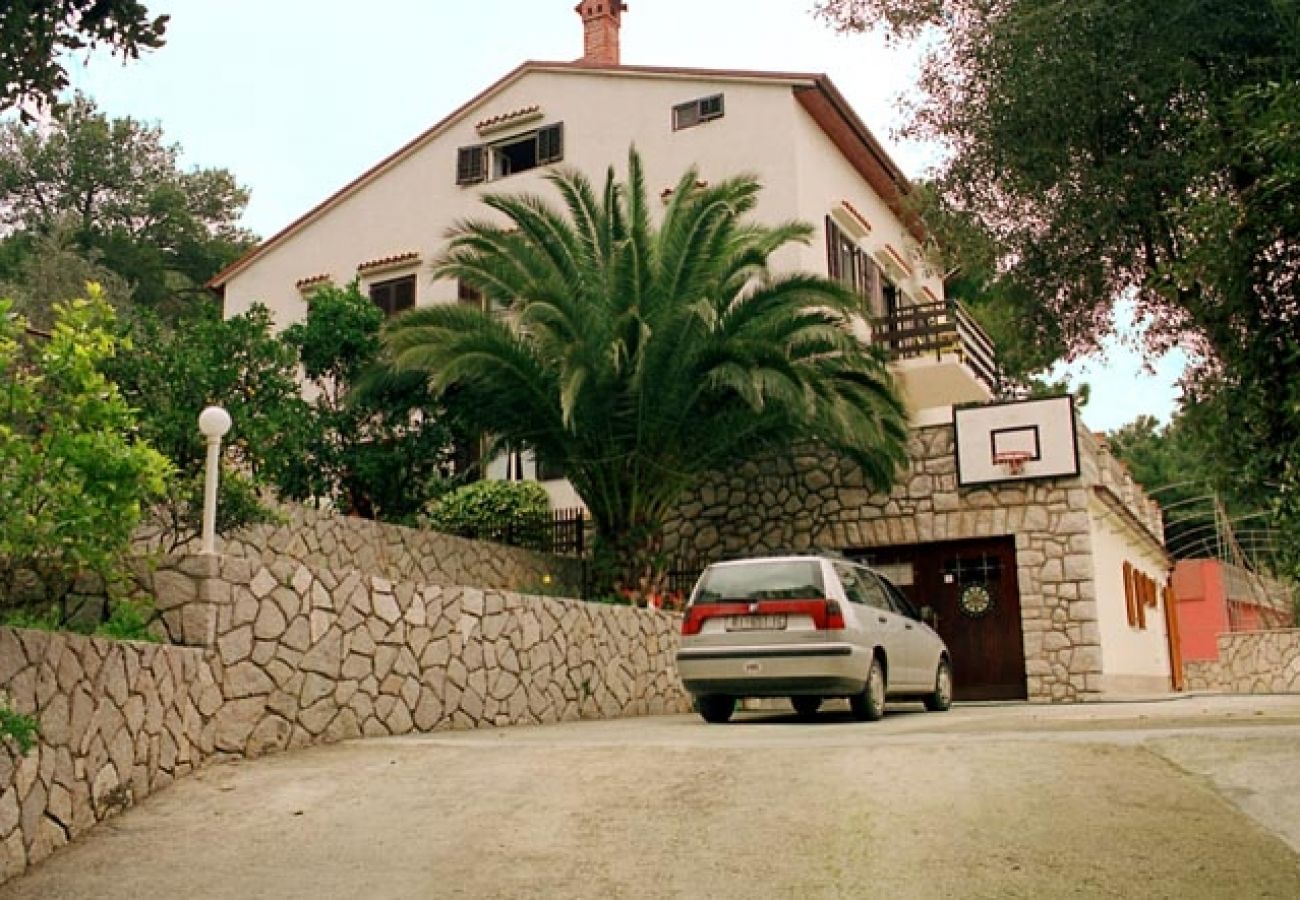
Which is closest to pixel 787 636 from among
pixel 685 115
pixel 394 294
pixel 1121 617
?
pixel 1121 617

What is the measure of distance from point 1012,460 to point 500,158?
13200 millimetres

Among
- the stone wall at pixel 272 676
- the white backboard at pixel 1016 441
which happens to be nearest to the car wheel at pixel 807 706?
the stone wall at pixel 272 676

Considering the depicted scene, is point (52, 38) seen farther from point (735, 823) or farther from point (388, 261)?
point (388, 261)

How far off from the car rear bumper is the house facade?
804 centimetres

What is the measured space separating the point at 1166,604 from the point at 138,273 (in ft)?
100.0

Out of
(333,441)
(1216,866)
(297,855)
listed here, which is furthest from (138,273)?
(1216,866)

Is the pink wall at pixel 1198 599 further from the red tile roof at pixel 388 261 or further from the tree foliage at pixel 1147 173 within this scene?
the tree foliage at pixel 1147 173

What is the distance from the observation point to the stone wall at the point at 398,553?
15.6 m

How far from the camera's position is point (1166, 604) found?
29359mm

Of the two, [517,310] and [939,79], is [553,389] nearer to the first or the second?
[517,310]

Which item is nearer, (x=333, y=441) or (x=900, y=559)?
(x=333, y=441)

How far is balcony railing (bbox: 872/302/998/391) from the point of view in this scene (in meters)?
21.9

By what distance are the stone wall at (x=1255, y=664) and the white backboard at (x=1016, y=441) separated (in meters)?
11.7

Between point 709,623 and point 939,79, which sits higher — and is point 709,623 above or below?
below
